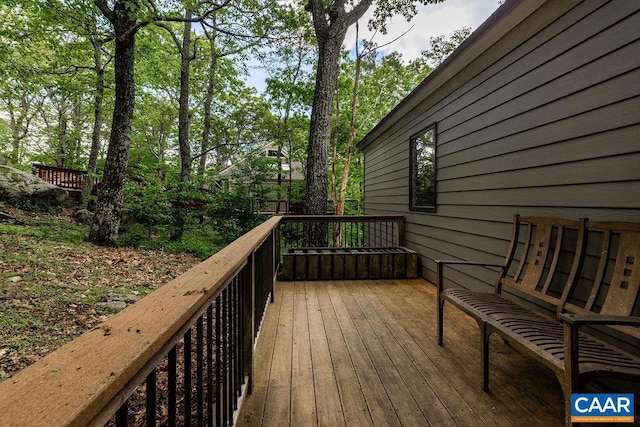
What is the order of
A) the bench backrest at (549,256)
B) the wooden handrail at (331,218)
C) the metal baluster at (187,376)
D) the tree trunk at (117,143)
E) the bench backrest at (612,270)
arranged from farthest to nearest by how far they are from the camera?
1. the tree trunk at (117,143)
2. the wooden handrail at (331,218)
3. the bench backrest at (549,256)
4. the bench backrest at (612,270)
5. the metal baluster at (187,376)

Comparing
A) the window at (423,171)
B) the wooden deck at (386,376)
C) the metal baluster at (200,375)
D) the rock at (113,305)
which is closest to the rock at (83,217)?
the rock at (113,305)

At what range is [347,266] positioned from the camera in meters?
4.86

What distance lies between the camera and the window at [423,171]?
4.58m

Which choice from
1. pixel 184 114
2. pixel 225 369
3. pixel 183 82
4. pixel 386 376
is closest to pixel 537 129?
pixel 386 376

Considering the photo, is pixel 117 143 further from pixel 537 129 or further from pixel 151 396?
pixel 151 396

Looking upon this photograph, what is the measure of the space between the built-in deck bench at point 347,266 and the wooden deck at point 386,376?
56.5 inches

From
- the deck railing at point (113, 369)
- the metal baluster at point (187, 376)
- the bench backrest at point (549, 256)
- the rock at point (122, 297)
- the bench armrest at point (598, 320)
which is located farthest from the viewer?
the rock at point (122, 297)

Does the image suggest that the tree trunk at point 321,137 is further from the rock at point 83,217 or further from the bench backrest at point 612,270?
the rock at point 83,217

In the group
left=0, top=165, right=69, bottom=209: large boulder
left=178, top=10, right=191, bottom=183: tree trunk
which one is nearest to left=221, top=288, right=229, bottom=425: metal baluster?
left=178, top=10, right=191, bottom=183: tree trunk

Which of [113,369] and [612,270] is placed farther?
[612,270]

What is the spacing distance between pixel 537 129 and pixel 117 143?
702 cm

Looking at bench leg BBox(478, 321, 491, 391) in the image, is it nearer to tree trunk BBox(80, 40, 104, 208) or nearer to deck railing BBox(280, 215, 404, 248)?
deck railing BBox(280, 215, 404, 248)

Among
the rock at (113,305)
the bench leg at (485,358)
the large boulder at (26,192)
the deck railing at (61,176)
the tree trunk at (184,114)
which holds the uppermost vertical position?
the tree trunk at (184,114)

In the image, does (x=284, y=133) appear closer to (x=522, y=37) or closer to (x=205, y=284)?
(x=522, y=37)
